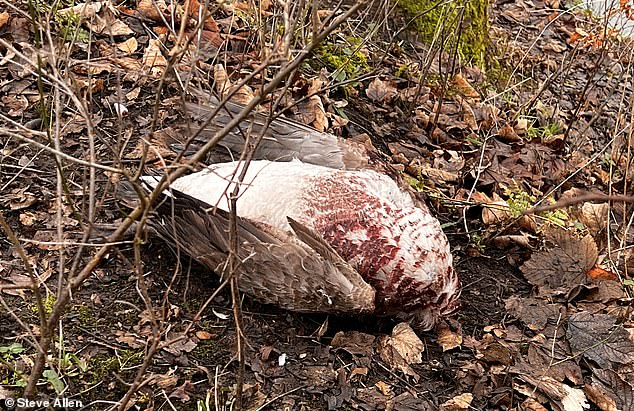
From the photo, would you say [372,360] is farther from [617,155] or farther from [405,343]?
[617,155]

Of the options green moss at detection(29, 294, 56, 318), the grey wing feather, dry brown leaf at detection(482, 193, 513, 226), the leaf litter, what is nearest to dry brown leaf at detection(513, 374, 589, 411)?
the leaf litter

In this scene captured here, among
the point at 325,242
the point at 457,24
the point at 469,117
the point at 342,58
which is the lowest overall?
the point at 469,117

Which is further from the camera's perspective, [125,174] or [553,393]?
[553,393]

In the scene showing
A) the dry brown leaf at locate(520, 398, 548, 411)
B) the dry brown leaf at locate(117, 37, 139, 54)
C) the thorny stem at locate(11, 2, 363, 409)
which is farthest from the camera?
the dry brown leaf at locate(117, 37, 139, 54)

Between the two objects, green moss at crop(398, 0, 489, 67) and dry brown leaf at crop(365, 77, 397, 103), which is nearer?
dry brown leaf at crop(365, 77, 397, 103)

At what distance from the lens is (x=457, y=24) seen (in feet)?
16.0

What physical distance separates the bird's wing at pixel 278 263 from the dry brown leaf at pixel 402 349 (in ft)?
0.68

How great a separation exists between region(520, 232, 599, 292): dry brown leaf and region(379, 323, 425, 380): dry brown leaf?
86cm

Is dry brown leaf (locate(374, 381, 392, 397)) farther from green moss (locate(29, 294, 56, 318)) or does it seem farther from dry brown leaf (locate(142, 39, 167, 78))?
dry brown leaf (locate(142, 39, 167, 78))

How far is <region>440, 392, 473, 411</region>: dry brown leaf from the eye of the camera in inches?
116

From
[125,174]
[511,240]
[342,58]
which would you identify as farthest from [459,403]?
[342,58]

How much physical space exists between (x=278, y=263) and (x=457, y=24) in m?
2.55

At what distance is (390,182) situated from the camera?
350 cm

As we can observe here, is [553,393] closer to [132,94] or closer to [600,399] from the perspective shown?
[600,399]
